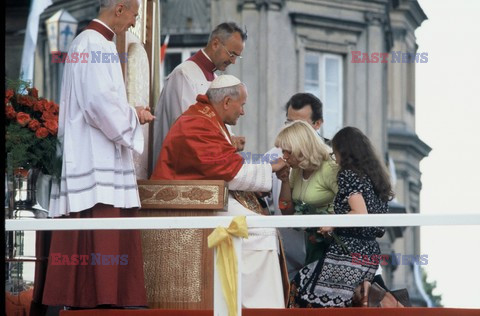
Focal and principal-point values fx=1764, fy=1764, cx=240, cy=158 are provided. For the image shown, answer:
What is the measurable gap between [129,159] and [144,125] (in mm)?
1057

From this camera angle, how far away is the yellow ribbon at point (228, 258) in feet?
30.6

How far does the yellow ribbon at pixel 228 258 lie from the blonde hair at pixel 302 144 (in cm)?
204

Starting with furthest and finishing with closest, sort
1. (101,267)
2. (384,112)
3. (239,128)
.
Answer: (384,112) < (239,128) < (101,267)

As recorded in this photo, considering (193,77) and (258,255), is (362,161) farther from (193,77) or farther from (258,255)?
(193,77)

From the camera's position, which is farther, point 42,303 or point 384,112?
point 384,112

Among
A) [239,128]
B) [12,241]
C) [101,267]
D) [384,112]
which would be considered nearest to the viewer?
[101,267]

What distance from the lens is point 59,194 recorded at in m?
A: 10.9

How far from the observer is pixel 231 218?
30.9ft

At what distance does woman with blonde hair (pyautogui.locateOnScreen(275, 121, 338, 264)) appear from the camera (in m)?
11.3

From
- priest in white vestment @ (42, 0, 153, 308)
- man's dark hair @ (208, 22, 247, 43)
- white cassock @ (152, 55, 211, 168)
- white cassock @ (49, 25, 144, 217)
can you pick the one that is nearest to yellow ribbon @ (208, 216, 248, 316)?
priest in white vestment @ (42, 0, 153, 308)

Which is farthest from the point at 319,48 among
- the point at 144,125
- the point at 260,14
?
the point at 144,125

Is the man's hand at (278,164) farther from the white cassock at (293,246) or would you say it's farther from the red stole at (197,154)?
the white cassock at (293,246)

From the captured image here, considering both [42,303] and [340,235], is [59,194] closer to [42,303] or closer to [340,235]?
[42,303]

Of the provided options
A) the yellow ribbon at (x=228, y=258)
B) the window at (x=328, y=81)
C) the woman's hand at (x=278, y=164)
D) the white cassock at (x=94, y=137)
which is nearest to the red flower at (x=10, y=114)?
the white cassock at (x=94, y=137)
